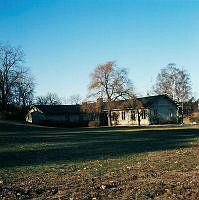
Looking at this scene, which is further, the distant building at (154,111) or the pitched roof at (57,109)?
the pitched roof at (57,109)

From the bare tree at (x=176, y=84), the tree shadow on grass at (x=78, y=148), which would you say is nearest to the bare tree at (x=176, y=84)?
the bare tree at (x=176, y=84)

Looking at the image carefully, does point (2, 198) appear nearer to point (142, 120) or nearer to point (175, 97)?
point (142, 120)

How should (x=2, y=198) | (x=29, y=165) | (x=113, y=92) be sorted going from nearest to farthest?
(x=2, y=198) → (x=29, y=165) → (x=113, y=92)

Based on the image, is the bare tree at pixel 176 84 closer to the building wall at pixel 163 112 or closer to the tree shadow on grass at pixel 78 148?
the building wall at pixel 163 112

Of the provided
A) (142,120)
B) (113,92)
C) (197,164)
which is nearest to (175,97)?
(142,120)

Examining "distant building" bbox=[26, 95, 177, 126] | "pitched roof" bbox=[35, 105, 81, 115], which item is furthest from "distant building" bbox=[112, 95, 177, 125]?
"pitched roof" bbox=[35, 105, 81, 115]

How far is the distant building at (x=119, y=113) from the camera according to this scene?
48.7m

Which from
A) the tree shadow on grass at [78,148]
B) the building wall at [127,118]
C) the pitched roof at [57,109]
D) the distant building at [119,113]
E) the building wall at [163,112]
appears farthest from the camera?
the pitched roof at [57,109]

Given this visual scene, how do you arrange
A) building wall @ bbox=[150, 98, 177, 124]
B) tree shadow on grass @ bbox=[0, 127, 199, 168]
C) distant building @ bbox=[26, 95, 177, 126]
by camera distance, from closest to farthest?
tree shadow on grass @ bbox=[0, 127, 199, 168]
distant building @ bbox=[26, 95, 177, 126]
building wall @ bbox=[150, 98, 177, 124]

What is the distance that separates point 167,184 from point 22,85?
5429cm

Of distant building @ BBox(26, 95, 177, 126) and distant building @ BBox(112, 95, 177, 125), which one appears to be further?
distant building @ BBox(112, 95, 177, 125)

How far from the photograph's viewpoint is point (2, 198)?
17.0 feet

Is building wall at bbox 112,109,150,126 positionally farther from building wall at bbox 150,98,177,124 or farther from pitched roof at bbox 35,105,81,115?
pitched roof at bbox 35,105,81,115

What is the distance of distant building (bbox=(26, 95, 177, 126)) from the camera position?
48684mm
